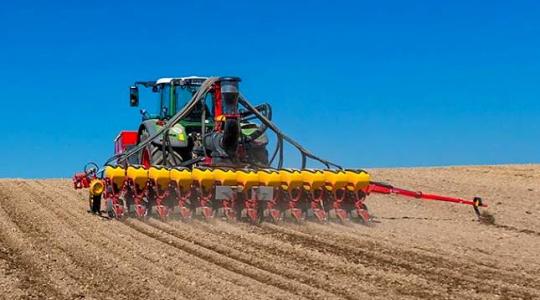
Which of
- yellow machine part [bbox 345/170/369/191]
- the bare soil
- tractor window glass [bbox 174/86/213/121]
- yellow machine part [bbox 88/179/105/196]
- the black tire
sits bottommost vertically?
the bare soil

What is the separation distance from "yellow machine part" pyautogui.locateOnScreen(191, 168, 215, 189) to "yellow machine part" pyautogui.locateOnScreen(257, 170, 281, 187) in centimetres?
70

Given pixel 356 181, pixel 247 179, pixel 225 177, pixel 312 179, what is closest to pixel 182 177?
pixel 225 177

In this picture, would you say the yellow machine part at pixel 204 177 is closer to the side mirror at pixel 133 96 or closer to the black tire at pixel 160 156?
the black tire at pixel 160 156

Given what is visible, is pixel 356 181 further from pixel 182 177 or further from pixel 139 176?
pixel 139 176

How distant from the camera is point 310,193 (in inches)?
463

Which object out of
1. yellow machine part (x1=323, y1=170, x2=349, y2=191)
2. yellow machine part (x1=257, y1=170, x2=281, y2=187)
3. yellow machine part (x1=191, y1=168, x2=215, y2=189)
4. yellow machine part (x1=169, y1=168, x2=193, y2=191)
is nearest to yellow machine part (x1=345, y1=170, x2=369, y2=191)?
yellow machine part (x1=323, y1=170, x2=349, y2=191)

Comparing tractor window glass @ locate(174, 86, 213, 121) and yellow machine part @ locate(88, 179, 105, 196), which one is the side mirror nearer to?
tractor window glass @ locate(174, 86, 213, 121)

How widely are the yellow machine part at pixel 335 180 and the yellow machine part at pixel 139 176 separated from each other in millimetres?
2714

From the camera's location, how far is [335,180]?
38.7 ft

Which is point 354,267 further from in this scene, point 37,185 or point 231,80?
point 37,185

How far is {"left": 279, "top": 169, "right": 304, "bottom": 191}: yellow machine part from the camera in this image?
11492 millimetres

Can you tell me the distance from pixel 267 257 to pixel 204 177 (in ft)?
11.2

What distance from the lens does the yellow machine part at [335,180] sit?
38.7 ft

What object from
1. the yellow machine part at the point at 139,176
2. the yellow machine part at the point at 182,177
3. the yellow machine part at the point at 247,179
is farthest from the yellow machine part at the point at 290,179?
the yellow machine part at the point at 139,176
